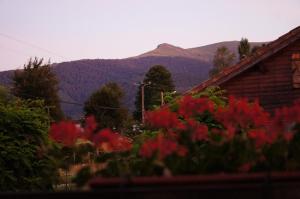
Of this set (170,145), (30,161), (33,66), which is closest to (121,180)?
(170,145)

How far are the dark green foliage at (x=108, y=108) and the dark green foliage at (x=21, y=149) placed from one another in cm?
5158

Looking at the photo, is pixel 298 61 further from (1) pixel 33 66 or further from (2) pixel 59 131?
(1) pixel 33 66

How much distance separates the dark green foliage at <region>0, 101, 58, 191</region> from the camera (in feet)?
27.6

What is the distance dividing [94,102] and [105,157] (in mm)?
59313

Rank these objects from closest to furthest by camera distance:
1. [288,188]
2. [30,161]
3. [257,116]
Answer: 1. [288,188]
2. [257,116]
3. [30,161]

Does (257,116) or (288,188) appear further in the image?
(257,116)

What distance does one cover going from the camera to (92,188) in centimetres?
278

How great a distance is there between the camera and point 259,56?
13.7 metres

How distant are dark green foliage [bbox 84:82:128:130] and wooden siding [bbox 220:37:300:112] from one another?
47.2 meters

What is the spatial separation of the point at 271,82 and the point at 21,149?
302 inches

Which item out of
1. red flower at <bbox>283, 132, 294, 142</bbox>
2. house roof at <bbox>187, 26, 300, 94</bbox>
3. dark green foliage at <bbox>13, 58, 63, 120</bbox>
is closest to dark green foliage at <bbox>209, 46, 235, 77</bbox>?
dark green foliage at <bbox>13, 58, 63, 120</bbox>

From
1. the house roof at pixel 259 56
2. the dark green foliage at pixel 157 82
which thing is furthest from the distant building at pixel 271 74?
the dark green foliage at pixel 157 82

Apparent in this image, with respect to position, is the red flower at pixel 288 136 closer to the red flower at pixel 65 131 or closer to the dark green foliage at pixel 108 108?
the red flower at pixel 65 131

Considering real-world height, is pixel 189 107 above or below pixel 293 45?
below
